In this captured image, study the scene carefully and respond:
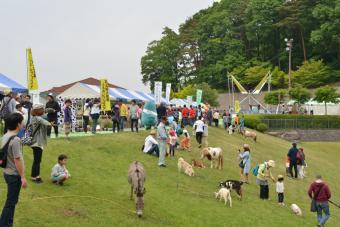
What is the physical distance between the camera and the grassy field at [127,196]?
498 inches

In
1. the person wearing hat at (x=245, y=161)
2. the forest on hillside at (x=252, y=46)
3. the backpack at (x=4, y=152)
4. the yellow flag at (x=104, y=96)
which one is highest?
the forest on hillside at (x=252, y=46)

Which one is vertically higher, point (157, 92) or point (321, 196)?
point (157, 92)

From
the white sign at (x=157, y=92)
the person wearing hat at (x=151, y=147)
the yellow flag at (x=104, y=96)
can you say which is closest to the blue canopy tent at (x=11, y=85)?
the yellow flag at (x=104, y=96)

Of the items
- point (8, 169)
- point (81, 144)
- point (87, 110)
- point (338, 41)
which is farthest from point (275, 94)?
point (8, 169)

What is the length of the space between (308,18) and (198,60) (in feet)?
75.7

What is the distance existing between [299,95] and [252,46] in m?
40.7

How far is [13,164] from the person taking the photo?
8.68 metres

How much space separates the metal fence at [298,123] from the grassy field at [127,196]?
26.4 metres

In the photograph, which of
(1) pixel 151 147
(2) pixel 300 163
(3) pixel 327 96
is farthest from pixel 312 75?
(1) pixel 151 147

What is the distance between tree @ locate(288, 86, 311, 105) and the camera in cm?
6072

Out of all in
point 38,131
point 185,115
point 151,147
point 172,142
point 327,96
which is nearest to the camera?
point 38,131

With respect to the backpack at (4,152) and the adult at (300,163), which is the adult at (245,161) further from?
the backpack at (4,152)

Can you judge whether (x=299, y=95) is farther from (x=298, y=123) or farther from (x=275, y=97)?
(x=298, y=123)

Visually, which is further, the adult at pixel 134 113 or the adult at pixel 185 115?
the adult at pixel 185 115
